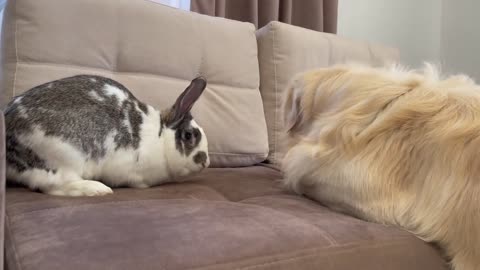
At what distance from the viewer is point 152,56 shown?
4.58 ft

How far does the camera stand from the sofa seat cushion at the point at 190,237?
0.59 m

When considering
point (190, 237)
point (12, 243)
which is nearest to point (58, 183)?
point (12, 243)

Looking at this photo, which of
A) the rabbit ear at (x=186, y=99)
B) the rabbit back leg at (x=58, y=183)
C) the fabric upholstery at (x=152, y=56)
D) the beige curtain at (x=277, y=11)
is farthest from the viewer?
the beige curtain at (x=277, y=11)

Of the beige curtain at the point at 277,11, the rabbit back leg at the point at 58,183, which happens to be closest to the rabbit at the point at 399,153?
the rabbit back leg at the point at 58,183

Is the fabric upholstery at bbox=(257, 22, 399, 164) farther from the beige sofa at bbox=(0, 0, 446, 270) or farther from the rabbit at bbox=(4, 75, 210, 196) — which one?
the rabbit at bbox=(4, 75, 210, 196)

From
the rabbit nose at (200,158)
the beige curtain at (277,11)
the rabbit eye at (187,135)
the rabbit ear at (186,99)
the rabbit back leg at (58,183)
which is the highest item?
the beige curtain at (277,11)

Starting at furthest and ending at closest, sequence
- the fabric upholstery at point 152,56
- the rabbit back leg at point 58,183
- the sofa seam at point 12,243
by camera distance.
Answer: the fabric upholstery at point 152,56 → the rabbit back leg at point 58,183 → the sofa seam at point 12,243

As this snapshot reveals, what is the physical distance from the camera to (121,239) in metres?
0.63

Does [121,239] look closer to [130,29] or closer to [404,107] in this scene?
[404,107]

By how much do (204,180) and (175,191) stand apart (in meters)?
0.19

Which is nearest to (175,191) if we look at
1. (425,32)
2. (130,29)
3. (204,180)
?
(204,180)

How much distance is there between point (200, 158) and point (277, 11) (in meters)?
1.14

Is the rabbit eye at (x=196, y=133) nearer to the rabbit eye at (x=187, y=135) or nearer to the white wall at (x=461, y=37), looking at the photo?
the rabbit eye at (x=187, y=135)

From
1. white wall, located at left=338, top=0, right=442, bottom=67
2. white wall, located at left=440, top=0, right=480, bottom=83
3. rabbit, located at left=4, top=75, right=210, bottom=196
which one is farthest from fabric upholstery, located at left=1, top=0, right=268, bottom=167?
white wall, located at left=440, top=0, right=480, bottom=83
